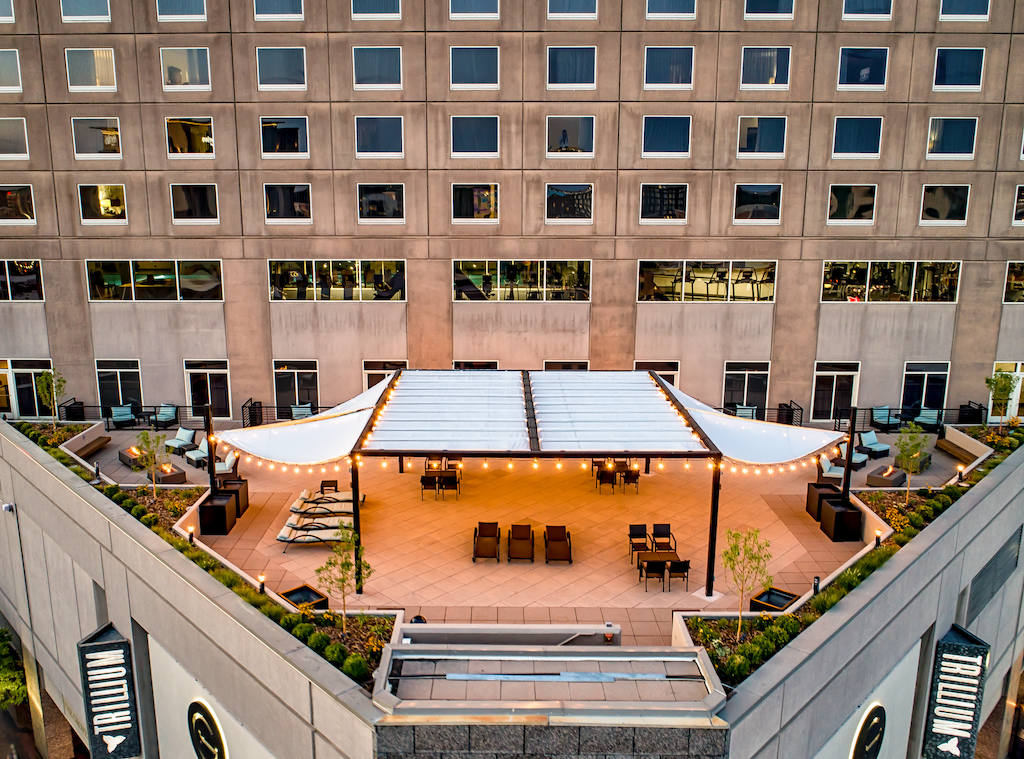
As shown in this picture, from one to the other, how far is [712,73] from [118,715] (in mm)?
22417

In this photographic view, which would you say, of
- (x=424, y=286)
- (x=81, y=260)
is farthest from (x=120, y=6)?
(x=424, y=286)

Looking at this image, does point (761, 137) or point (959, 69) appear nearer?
point (959, 69)

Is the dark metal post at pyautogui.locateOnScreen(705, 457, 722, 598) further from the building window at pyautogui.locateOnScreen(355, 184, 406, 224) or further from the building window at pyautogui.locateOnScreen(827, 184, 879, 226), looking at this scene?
the building window at pyautogui.locateOnScreen(355, 184, 406, 224)

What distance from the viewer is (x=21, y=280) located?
77.4 feet

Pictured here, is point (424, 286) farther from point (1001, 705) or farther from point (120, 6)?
point (1001, 705)

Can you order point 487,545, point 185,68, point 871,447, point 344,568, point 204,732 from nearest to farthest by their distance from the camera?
point 344,568, point 204,732, point 487,545, point 871,447, point 185,68

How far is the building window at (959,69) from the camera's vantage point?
22.1 metres

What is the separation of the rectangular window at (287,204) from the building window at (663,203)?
419 inches

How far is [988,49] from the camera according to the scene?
2206 centimetres

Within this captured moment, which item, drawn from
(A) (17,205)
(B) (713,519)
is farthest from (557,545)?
(A) (17,205)

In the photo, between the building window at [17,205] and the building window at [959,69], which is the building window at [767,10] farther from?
the building window at [17,205]

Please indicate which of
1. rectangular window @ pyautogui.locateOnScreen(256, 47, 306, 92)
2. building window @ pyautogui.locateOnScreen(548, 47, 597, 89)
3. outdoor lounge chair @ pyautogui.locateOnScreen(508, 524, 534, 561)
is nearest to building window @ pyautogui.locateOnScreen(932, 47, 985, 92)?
building window @ pyautogui.locateOnScreen(548, 47, 597, 89)

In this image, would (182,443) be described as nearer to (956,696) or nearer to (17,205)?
(17,205)

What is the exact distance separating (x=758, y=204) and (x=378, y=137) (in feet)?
39.9
